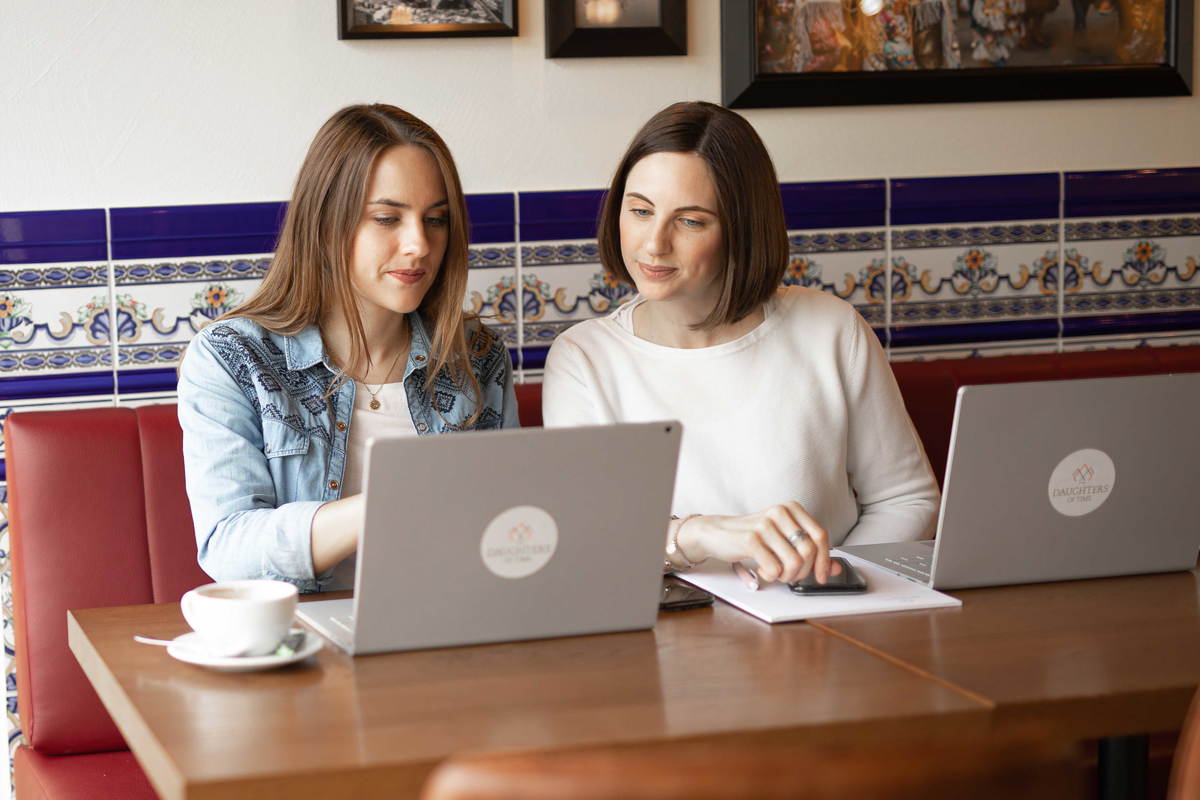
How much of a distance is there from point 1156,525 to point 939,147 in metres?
1.25

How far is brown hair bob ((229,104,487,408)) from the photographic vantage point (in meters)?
1.99

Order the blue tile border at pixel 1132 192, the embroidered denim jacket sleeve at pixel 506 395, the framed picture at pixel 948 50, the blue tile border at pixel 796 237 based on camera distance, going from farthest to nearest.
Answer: the blue tile border at pixel 1132 192
the framed picture at pixel 948 50
the blue tile border at pixel 796 237
the embroidered denim jacket sleeve at pixel 506 395

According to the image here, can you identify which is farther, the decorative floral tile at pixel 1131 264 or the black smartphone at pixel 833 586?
the decorative floral tile at pixel 1131 264

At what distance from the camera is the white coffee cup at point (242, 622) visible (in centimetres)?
136

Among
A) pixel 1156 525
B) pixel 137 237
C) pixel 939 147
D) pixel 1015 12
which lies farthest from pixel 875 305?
pixel 137 237

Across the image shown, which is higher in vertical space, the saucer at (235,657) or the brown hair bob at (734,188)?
the brown hair bob at (734,188)

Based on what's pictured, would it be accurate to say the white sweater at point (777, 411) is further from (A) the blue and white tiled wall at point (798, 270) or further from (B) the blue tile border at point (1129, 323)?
(B) the blue tile border at point (1129, 323)

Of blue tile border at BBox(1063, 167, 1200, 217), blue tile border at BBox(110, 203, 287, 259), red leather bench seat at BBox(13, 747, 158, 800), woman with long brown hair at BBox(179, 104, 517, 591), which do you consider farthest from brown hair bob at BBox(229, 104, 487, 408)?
blue tile border at BBox(1063, 167, 1200, 217)

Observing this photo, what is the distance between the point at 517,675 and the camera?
1339mm

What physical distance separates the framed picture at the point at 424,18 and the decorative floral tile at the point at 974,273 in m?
0.86

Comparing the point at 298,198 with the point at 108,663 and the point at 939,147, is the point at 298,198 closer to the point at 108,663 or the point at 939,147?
the point at 108,663

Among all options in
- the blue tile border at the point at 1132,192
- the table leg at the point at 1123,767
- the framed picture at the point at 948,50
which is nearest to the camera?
the table leg at the point at 1123,767

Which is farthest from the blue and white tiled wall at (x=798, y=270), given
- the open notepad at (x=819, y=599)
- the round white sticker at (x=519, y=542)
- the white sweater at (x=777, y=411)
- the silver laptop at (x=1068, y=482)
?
the round white sticker at (x=519, y=542)

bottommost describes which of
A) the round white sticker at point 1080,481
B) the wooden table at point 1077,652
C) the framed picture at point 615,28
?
the wooden table at point 1077,652
